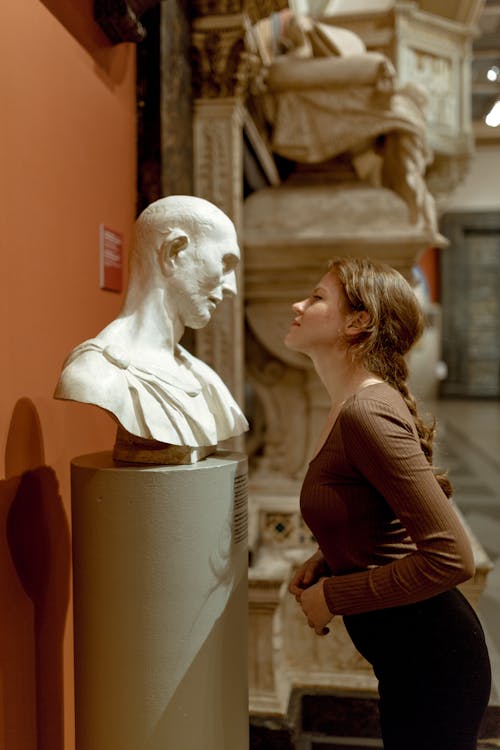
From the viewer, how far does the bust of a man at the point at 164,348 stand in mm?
1539

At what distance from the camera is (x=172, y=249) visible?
1656mm

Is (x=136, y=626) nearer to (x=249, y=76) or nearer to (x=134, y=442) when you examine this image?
(x=134, y=442)

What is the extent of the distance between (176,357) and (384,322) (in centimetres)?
61

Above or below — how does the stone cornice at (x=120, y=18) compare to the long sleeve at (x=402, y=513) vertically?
above

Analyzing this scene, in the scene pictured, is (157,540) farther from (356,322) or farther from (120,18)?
(120,18)

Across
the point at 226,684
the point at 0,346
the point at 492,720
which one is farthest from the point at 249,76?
the point at 492,720

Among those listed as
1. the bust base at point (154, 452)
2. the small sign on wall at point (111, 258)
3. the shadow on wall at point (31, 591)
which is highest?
the small sign on wall at point (111, 258)

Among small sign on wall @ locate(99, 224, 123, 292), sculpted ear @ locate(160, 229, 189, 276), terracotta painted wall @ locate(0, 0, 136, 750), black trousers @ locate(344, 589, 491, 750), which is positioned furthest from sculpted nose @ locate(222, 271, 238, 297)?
black trousers @ locate(344, 589, 491, 750)

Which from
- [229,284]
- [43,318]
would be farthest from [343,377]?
[43,318]

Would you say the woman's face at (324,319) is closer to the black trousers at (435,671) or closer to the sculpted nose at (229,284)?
the sculpted nose at (229,284)

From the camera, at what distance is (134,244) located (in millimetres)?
1705

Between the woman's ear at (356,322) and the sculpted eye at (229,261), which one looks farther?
the sculpted eye at (229,261)

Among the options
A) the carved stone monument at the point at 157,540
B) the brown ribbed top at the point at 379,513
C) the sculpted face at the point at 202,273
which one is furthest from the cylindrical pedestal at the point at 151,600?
the sculpted face at the point at 202,273

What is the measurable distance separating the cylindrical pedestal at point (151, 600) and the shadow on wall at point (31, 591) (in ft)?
0.78
